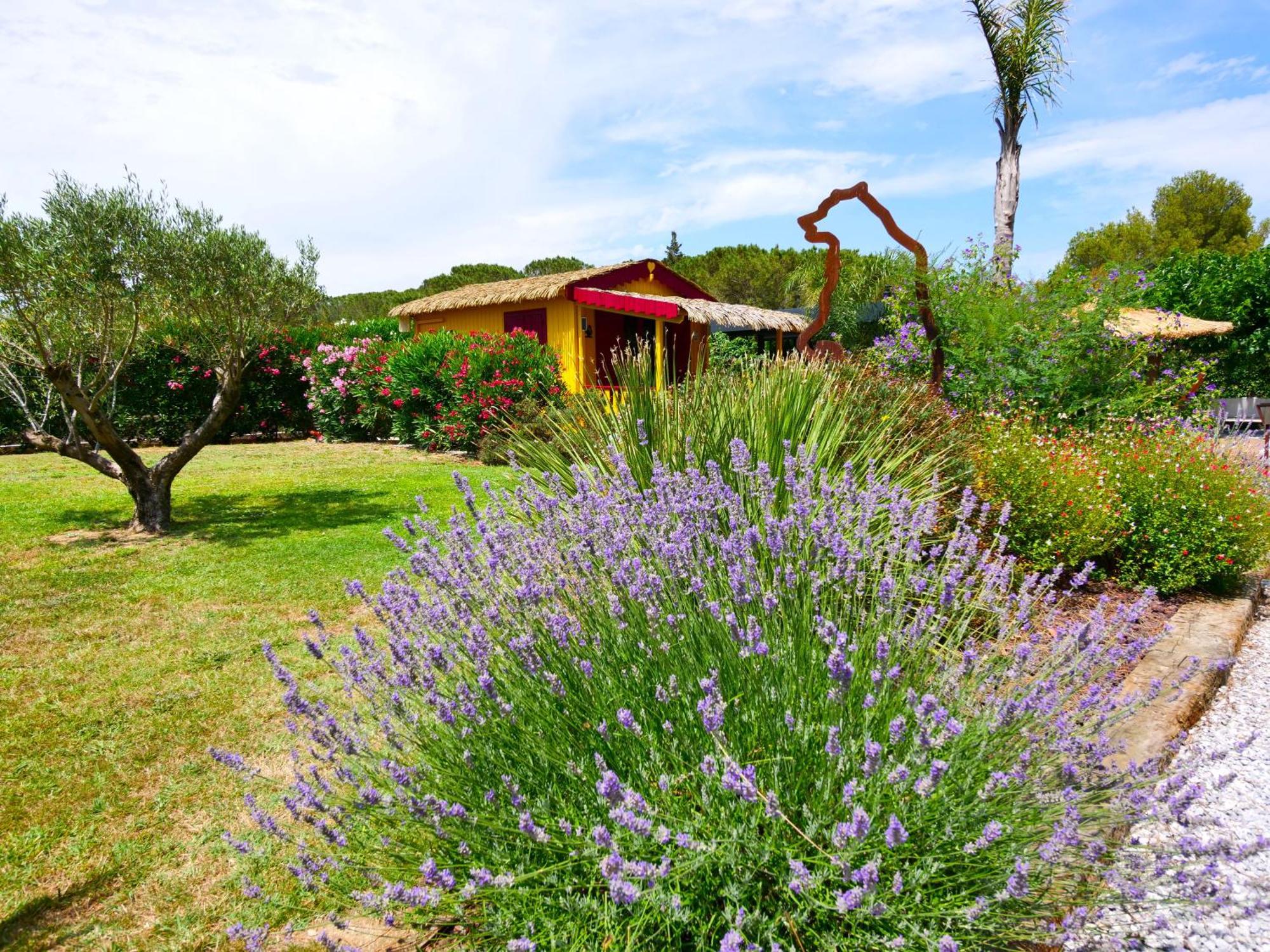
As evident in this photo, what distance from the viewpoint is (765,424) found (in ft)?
12.9

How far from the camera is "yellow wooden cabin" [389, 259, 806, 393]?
662 inches

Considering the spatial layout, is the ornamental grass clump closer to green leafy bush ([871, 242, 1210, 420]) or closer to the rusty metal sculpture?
the rusty metal sculpture

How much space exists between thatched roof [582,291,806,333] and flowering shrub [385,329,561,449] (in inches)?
162

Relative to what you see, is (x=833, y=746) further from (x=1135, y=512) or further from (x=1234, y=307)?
(x=1234, y=307)

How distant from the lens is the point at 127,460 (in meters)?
7.16

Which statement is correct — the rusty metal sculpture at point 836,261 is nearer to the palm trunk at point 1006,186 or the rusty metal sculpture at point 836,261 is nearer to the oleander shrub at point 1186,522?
the oleander shrub at point 1186,522

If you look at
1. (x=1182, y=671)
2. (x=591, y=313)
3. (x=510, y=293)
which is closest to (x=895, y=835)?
(x=1182, y=671)

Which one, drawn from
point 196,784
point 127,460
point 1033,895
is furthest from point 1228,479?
point 127,460

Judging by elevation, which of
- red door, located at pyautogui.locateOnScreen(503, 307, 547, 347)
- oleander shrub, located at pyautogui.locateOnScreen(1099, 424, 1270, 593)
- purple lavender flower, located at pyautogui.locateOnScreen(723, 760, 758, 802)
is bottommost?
oleander shrub, located at pyautogui.locateOnScreen(1099, 424, 1270, 593)

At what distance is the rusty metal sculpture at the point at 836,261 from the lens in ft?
18.5

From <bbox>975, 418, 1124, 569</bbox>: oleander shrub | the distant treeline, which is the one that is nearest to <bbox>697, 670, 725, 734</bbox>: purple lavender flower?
<bbox>975, 418, 1124, 569</bbox>: oleander shrub

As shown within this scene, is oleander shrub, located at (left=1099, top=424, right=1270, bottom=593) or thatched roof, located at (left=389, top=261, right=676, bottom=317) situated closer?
oleander shrub, located at (left=1099, top=424, right=1270, bottom=593)

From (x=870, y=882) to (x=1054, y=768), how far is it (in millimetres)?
883

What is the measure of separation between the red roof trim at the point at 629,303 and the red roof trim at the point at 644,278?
0.62m
